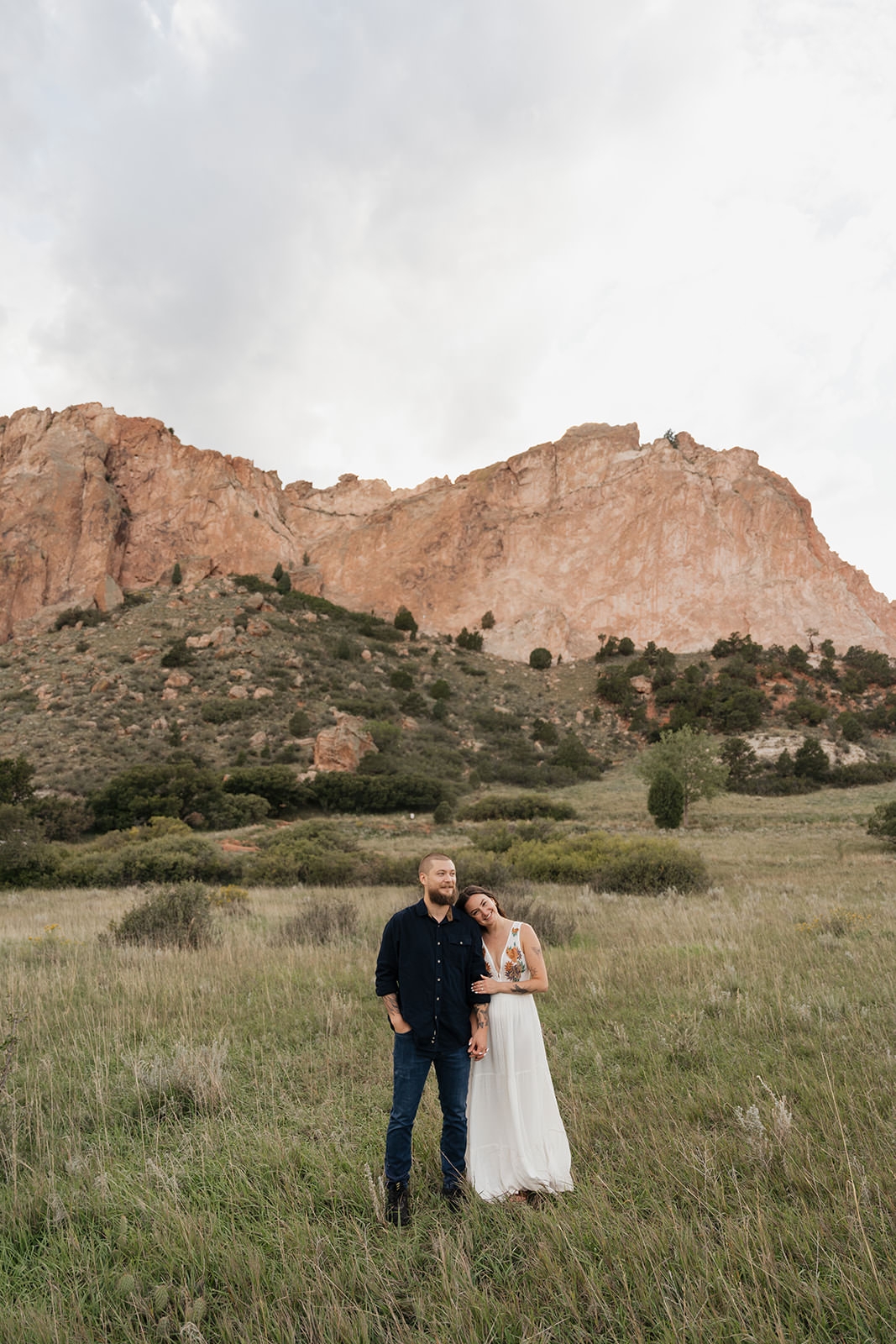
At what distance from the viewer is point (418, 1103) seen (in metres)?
2.88

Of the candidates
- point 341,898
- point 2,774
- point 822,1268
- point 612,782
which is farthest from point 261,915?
point 612,782

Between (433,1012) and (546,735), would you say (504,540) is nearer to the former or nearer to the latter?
(546,735)

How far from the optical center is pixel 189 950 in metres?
7.71

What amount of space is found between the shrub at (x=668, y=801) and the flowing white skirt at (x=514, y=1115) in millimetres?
23773

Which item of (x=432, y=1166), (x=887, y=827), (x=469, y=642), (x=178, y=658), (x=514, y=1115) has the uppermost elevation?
(x=469, y=642)

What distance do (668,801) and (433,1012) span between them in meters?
24.4

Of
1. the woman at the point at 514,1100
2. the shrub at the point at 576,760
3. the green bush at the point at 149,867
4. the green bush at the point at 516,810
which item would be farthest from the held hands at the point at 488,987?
the shrub at the point at 576,760

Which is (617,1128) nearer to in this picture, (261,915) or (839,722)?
(261,915)

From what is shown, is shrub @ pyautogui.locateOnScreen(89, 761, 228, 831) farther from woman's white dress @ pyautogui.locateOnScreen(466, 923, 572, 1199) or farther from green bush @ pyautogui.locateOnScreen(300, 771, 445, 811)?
woman's white dress @ pyautogui.locateOnScreen(466, 923, 572, 1199)

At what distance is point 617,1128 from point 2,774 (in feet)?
90.5

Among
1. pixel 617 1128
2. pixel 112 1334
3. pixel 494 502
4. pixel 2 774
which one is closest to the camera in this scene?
pixel 112 1334

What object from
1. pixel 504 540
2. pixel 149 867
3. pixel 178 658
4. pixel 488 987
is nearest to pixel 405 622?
pixel 504 540

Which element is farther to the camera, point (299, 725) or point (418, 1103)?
point (299, 725)

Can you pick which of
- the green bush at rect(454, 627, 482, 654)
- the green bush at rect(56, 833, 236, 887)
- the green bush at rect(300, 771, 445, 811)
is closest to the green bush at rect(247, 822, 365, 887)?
the green bush at rect(56, 833, 236, 887)
